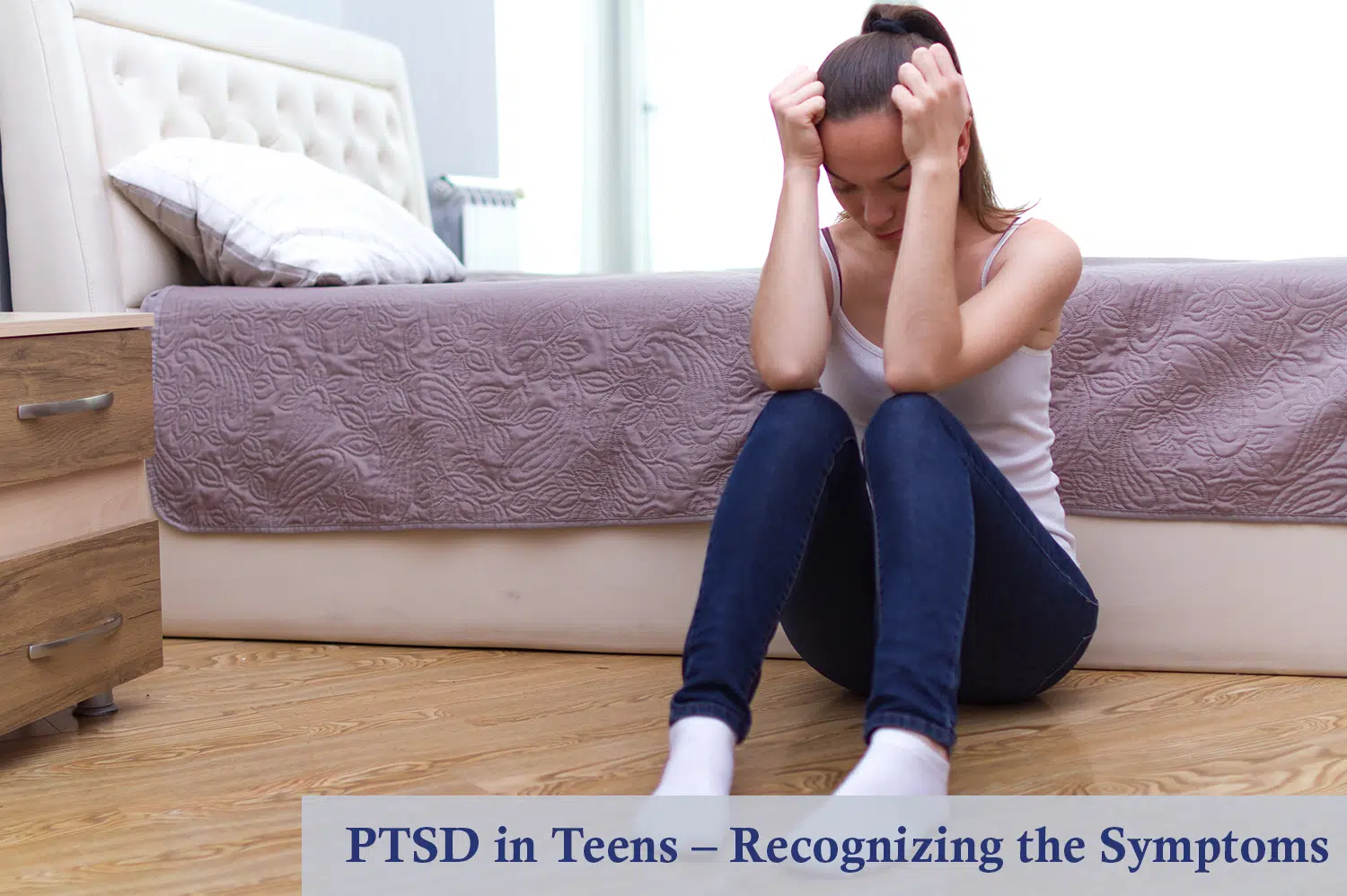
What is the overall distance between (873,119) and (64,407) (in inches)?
35.8

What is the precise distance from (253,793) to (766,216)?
3518 mm

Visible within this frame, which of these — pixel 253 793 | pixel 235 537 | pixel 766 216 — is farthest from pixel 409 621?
pixel 766 216

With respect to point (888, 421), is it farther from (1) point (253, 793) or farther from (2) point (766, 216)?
(2) point (766, 216)

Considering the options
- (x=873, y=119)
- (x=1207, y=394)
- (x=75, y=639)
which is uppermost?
(x=873, y=119)

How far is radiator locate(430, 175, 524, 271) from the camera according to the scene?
3492 mm

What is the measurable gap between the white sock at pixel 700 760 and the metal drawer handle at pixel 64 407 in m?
0.77

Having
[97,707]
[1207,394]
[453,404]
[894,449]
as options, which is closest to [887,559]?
[894,449]

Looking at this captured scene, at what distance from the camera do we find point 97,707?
1507 mm

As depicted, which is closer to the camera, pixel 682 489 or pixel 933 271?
pixel 933 271

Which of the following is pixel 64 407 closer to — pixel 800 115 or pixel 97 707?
pixel 97 707

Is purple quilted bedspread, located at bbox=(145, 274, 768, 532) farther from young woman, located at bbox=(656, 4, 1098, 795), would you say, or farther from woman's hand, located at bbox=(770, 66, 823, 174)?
woman's hand, located at bbox=(770, 66, 823, 174)

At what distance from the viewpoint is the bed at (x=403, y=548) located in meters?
1.57

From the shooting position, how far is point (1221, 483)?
155cm

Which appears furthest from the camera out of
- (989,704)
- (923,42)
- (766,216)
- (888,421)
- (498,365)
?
(766,216)
